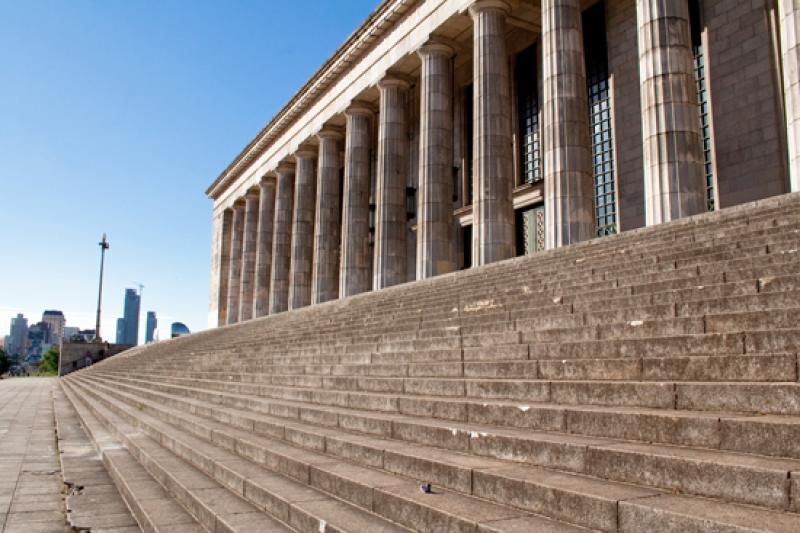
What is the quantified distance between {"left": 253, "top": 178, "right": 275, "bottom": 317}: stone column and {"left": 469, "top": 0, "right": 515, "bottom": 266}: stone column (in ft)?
66.6

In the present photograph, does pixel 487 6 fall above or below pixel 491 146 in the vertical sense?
above

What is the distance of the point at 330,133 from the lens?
28.4 metres

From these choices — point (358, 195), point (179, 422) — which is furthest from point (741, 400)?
point (358, 195)

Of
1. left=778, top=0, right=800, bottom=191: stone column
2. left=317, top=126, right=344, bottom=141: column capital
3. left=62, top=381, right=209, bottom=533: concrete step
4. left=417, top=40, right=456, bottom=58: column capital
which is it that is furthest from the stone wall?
left=778, top=0, right=800, bottom=191: stone column

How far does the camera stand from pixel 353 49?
24.5m

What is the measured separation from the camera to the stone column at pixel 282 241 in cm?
3291

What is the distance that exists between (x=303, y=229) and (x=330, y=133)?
5194 mm

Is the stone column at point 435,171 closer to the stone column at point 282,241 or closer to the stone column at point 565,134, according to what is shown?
the stone column at point 565,134

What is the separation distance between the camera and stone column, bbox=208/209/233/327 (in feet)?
137

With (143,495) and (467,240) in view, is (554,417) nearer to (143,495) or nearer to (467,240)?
(143,495)

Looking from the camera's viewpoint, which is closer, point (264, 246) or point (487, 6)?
point (487, 6)

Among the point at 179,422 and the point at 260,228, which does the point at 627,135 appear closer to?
the point at 179,422

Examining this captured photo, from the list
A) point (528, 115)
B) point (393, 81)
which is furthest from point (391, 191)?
point (528, 115)

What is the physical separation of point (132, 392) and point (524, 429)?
567 inches
